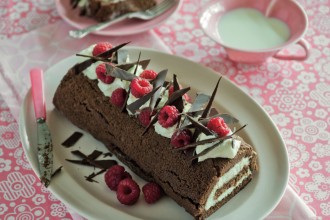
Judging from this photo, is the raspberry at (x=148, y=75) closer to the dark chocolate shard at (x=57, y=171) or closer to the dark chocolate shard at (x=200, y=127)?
the dark chocolate shard at (x=200, y=127)

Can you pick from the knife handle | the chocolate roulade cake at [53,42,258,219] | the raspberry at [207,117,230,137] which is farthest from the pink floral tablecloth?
the raspberry at [207,117,230,137]

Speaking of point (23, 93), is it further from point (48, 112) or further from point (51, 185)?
point (51, 185)

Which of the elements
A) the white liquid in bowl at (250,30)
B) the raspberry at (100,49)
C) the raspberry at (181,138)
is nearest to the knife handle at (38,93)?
the raspberry at (100,49)

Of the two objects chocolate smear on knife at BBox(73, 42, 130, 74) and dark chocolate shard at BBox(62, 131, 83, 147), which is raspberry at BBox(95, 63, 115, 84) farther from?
dark chocolate shard at BBox(62, 131, 83, 147)

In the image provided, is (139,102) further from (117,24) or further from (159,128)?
(117,24)

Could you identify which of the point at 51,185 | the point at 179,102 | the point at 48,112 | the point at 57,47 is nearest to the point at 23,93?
the point at 48,112
